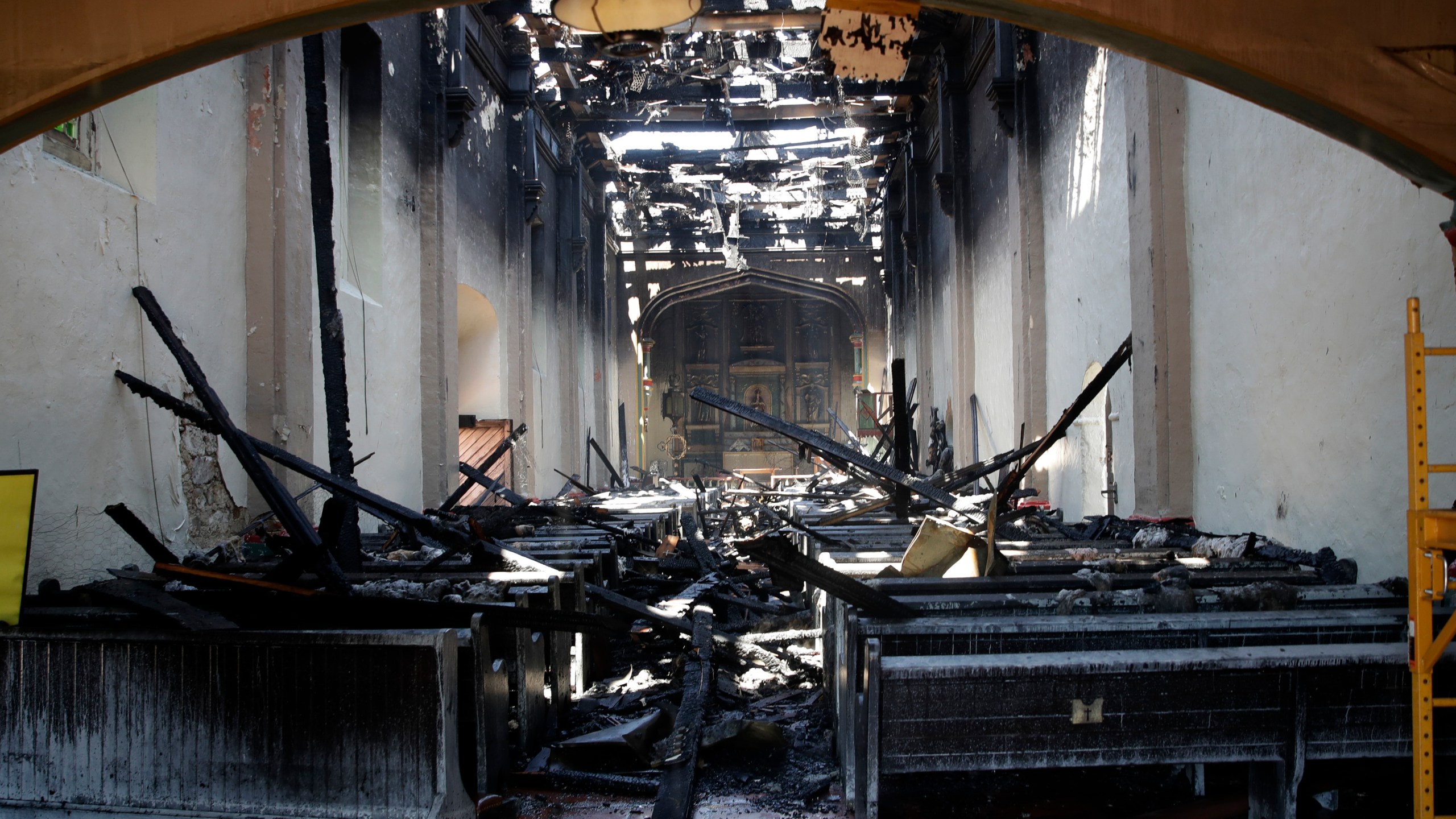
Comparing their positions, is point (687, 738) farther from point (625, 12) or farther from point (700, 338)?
point (700, 338)

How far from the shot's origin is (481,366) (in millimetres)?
12031

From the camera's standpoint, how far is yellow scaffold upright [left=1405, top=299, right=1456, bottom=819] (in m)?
2.28

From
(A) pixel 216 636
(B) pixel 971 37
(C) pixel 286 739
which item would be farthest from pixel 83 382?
(B) pixel 971 37

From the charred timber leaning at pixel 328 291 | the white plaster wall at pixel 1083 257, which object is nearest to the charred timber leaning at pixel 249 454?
the charred timber leaning at pixel 328 291

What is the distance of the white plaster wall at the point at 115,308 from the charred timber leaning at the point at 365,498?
0.74 ft

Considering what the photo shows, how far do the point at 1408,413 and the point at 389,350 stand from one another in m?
7.98

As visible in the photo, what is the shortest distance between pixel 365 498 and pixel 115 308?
174cm

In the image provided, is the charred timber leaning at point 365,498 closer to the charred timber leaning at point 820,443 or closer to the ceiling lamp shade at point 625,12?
the charred timber leaning at point 820,443

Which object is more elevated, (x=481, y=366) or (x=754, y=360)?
(x=754, y=360)

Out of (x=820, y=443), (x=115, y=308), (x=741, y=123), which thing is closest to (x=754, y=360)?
(x=741, y=123)

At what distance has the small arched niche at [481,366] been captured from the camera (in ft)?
39.3

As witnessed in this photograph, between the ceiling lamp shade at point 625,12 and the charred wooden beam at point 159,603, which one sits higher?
the ceiling lamp shade at point 625,12

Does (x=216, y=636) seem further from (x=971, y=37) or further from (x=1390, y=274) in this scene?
(x=971, y=37)

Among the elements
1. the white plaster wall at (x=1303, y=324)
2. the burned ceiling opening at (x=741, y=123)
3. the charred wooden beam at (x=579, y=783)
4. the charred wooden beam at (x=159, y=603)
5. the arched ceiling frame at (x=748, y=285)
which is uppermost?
the burned ceiling opening at (x=741, y=123)
